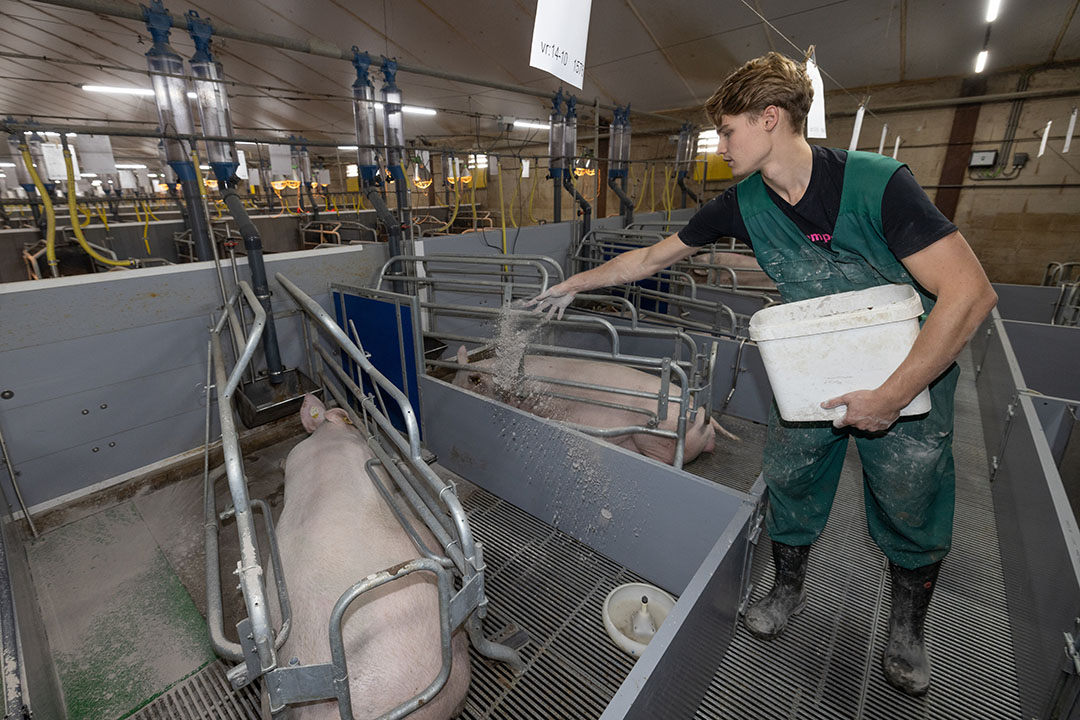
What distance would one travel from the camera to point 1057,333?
3818 mm

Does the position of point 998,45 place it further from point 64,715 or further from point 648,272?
point 64,715

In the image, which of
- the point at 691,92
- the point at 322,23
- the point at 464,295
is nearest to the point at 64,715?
the point at 464,295

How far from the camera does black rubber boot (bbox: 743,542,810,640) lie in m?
1.78

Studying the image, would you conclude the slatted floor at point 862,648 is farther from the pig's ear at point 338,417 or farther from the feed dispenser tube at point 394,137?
the feed dispenser tube at point 394,137

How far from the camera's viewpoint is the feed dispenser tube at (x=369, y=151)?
380cm

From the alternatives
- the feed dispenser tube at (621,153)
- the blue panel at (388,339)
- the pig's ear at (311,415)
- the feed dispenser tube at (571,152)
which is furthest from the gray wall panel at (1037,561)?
the feed dispenser tube at (621,153)

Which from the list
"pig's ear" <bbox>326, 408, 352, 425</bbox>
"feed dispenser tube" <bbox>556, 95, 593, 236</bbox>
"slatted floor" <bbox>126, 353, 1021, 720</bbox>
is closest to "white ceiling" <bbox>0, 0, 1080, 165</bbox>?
"feed dispenser tube" <bbox>556, 95, 593, 236</bbox>

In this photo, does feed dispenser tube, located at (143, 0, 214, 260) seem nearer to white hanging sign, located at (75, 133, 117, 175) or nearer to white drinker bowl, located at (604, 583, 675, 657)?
white hanging sign, located at (75, 133, 117, 175)

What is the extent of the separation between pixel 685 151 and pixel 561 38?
7.42 meters

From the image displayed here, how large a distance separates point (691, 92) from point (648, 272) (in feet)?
26.4

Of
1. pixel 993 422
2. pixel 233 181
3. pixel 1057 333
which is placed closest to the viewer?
pixel 993 422

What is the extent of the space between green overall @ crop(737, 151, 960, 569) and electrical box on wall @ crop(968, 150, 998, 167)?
779 centimetres

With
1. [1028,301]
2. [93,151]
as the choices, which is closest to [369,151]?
[93,151]

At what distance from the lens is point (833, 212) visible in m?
1.31
